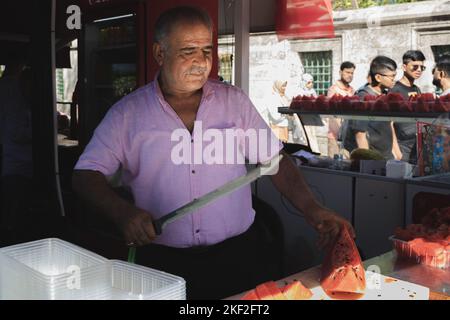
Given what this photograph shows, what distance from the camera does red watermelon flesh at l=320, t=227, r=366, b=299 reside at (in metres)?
1.90

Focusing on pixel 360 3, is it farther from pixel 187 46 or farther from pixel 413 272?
pixel 413 272

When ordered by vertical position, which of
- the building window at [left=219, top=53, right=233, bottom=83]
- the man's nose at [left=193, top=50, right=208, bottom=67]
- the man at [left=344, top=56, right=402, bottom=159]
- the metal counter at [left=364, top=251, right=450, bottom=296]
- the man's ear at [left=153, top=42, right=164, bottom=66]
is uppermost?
the building window at [left=219, top=53, right=233, bottom=83]

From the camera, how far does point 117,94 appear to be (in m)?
6.48

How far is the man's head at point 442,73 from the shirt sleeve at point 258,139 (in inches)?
246

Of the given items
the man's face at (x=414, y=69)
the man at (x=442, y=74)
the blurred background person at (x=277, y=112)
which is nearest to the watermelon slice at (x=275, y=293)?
the blurred background person at (x=277, y=112)

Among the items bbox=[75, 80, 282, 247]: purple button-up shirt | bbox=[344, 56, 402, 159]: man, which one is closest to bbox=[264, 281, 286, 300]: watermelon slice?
bbox=[75, 80, 282, 247]: purple button-up shirt

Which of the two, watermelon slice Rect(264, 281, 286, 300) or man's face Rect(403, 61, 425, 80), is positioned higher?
man's face Rect(403, 61, 425, 80)

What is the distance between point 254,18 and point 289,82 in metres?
3.67

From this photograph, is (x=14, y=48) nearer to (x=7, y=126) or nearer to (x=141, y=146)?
(x=7, y=126)

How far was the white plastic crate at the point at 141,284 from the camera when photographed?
119cm

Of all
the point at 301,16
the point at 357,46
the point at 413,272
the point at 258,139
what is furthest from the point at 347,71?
the point at 413,272

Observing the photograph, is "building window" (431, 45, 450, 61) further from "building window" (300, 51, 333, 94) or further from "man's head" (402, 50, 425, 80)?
"building window" (300, 51, 333, 94)

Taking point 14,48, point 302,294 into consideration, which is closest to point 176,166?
point 302,294

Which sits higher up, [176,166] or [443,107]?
[443,107]
